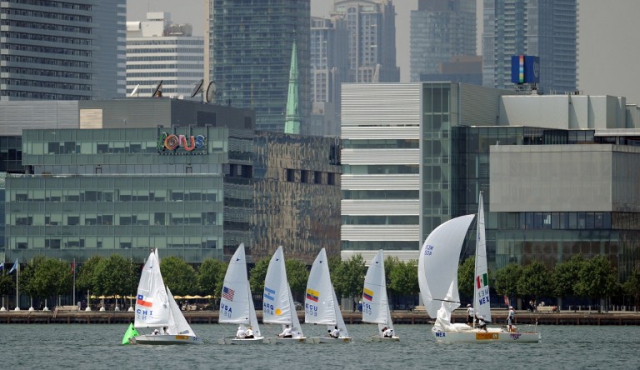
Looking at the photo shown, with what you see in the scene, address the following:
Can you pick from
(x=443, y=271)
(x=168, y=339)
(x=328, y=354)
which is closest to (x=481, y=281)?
(x=443, y=271)

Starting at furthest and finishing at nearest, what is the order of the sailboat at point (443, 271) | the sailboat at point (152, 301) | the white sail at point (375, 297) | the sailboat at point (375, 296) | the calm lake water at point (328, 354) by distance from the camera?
1. the white sail at point (375, 297)
2. the sailboat at point (375, 296)
3. the sailboat at point (443, 271)
4. the sailboat at point (152, 301)
5. the calm lake water at point (328, 354)

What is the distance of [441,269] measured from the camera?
493 feet

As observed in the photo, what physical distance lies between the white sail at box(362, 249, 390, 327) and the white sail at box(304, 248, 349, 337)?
330 centimetres

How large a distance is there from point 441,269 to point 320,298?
9737 mm

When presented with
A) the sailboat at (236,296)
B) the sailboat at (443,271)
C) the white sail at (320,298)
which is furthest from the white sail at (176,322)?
the sailboat at (443,271)

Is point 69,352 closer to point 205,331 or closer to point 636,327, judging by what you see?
point 205,331

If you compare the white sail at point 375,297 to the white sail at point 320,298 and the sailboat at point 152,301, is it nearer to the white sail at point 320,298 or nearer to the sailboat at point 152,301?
the white sail at point 320,298

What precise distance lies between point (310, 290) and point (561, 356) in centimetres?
2097

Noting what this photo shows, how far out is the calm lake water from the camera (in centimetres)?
13362

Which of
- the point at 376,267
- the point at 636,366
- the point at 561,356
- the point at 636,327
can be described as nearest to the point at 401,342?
the point at 376,267

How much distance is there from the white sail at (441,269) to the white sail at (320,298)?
7335mm

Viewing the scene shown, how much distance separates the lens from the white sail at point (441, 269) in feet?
493

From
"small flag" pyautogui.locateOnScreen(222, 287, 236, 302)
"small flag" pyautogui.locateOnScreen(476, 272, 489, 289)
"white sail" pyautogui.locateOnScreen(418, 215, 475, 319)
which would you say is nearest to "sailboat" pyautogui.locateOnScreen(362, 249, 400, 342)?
"white sail" pyautogui.locateOnScreen(418, 215, 475, 319)

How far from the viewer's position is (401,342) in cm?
16038
